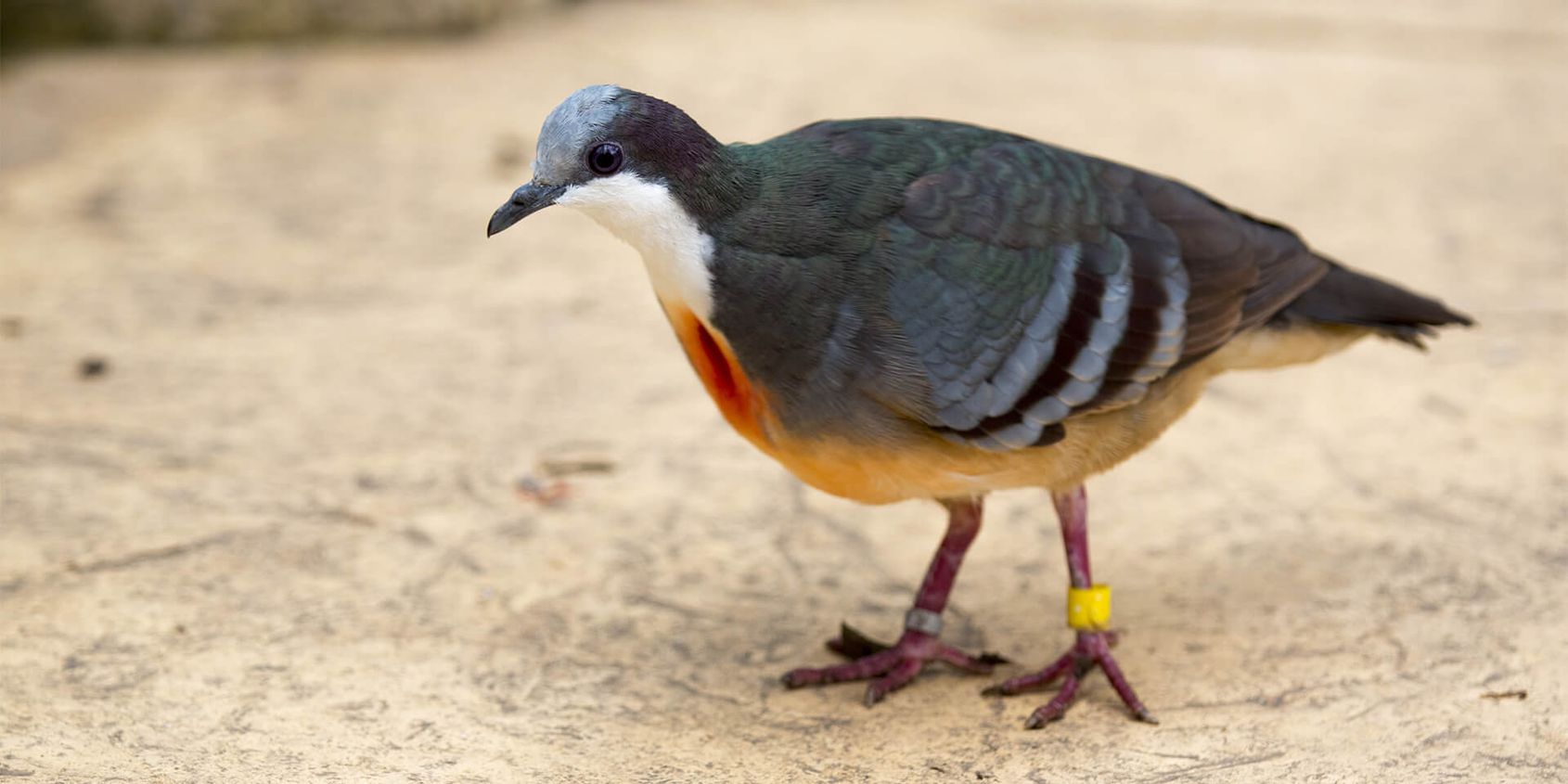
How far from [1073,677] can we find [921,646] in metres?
0.39

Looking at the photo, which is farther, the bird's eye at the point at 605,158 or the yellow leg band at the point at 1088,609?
the yellow leg band at the point at 1088,609

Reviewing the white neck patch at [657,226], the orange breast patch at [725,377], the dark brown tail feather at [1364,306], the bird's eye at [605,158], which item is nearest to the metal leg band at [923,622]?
the orange breast patch at [725,377]

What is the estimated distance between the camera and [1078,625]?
3.91 metres

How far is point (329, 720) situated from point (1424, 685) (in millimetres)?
2563

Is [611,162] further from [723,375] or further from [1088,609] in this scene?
[1088,609]

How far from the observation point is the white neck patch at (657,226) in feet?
11.1

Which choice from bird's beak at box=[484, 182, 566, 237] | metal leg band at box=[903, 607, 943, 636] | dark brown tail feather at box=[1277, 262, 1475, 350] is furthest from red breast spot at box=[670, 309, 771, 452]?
dark brown tail feather at box=[1277, 262, 1475, 350]

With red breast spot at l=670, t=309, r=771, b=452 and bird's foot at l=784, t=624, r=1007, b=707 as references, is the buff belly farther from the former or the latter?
bird's foot at l=784, t=624, r=1007, b=707

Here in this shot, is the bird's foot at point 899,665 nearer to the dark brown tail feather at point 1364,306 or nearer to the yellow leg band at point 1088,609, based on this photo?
the yellow leg band at point 1088,609

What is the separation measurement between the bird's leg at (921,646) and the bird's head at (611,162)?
120cm

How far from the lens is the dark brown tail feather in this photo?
416 centimetres

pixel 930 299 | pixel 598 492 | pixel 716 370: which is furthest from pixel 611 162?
pixel 598 492

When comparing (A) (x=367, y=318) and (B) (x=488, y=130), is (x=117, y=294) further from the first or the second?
(B) (x=488, y=130)

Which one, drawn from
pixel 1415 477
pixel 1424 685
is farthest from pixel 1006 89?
pixel 1424 685
